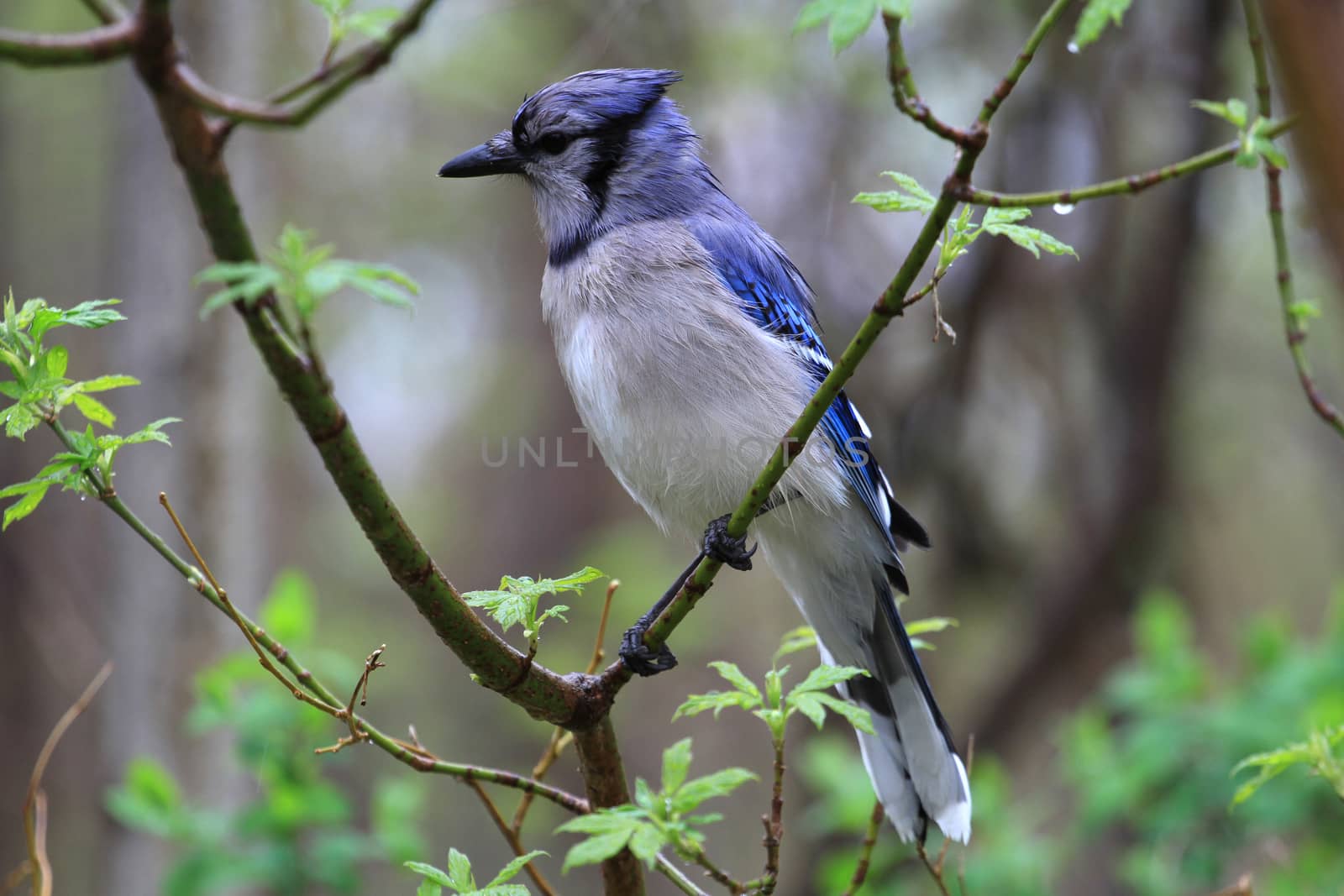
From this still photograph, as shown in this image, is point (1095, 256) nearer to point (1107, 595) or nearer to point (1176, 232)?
point (1176, 232)

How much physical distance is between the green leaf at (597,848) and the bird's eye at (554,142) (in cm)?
223

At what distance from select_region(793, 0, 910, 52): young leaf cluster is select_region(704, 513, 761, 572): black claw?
2.64 feet

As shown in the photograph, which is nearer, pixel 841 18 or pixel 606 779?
pixel 841 18

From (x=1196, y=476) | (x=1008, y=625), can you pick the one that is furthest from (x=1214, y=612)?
(x=1008, y=625)

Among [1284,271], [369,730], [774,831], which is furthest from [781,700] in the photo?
[1284,271]

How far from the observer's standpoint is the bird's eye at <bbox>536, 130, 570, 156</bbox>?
126 inches

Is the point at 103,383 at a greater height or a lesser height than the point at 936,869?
greater

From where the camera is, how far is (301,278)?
1128mm

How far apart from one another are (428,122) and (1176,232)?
15.9 ft

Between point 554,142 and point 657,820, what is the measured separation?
222 centimetres

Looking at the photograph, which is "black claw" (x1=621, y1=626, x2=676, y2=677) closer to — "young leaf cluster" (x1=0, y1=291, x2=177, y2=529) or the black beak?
"young leaf cluster" (x1=0, y1=291, x2=177, y2=529)

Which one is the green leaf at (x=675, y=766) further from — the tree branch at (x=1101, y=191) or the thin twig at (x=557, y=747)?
the tree branch at (x=1101, y=191)

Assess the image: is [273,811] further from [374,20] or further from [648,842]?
[374,20]

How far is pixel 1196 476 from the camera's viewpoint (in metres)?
5.70
